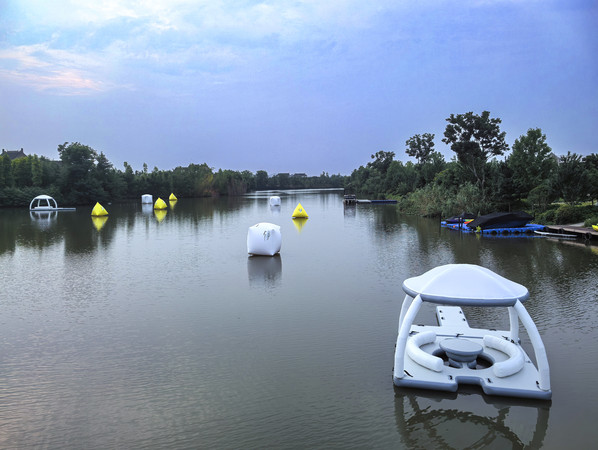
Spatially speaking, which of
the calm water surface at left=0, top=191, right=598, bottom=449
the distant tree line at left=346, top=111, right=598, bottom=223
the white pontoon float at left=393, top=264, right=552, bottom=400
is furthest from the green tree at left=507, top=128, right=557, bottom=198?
the white pontoon float at left=393, top=264, right=552, bottom=400

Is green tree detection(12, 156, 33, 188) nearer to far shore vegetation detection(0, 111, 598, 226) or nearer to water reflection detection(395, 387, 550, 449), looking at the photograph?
far shore vegetation detection(0, 111, 598, 226)

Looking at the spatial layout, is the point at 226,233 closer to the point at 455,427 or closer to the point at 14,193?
the point at 455,427

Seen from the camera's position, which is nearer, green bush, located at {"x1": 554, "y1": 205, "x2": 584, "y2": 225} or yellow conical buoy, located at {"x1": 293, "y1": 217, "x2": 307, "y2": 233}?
green bush, located at {"x1": 554, "y1": 205, "x2": 584, "y2": 225}

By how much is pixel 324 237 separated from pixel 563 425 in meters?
19.6

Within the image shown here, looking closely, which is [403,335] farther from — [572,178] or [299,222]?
[299,222]

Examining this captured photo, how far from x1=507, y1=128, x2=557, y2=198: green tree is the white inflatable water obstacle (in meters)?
25.3

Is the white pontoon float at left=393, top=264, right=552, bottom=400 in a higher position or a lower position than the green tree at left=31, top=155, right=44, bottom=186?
lower

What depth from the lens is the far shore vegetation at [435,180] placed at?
2748 centimetres

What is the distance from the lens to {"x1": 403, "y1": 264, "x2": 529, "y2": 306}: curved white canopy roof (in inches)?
253

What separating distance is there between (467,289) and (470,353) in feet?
3.56

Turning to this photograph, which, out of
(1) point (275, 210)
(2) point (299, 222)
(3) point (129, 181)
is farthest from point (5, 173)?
(2) point (299, 222)

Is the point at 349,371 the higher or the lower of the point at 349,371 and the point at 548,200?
the lower

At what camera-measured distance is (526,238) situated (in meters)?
23.4

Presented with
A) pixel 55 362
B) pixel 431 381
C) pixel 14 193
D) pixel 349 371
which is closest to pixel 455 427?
pixel 431 381
